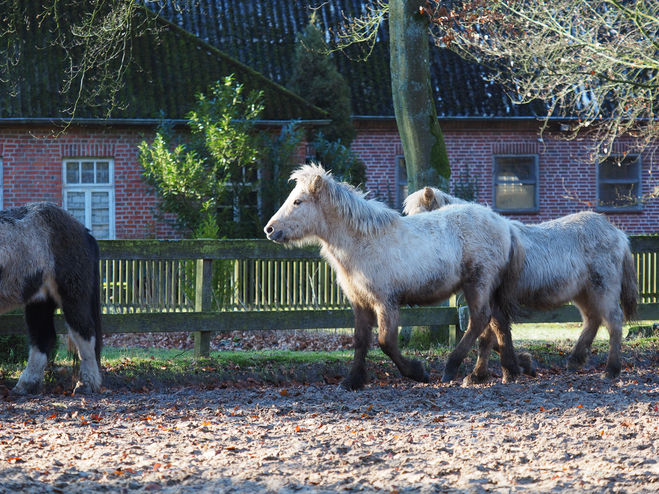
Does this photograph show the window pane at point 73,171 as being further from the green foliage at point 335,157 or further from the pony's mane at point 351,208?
the pony's mane at point 351,208

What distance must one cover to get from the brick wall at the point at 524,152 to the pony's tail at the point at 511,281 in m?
11.1

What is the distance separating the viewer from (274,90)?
16469 millimetres

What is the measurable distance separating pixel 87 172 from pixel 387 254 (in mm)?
11298

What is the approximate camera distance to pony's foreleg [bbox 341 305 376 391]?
22.7 feet

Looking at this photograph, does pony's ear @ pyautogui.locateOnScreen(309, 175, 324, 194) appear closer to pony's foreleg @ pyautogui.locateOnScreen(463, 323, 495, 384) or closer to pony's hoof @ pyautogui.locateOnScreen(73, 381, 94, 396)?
pony's foreleg @ pyautogui.locateOnScreen(463, 323, 495, 384)

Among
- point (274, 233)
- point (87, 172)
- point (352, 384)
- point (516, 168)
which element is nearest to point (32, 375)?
point (274, 233)

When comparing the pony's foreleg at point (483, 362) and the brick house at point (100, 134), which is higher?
the brick house at point (100, 134)

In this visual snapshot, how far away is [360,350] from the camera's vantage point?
6.93 metres

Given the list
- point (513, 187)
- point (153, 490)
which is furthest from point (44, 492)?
point (513, 187)

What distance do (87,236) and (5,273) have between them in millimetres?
840

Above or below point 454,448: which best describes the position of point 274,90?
above

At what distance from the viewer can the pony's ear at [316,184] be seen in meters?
6.93

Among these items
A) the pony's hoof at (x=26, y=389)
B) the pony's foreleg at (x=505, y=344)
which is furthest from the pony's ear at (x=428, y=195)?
the pony's hoof at (x=26, y=389)

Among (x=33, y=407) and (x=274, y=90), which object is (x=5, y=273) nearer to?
(x=33, y=407)
